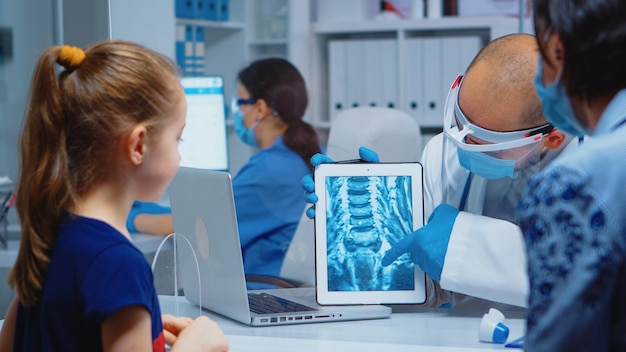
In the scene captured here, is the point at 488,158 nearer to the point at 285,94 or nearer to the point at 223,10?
the point at 285,94

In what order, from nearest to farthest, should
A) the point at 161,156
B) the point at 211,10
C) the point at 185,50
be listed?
the point at 161,156
the point at 185,50
the point at 211,10

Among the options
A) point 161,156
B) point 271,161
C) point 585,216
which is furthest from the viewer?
point 271,161

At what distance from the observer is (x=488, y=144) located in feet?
5.28

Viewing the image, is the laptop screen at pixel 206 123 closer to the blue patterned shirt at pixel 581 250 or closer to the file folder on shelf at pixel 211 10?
the file folder on shelf at pixel 211 10

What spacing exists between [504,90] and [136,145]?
0.82 m

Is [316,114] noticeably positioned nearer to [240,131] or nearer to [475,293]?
[240,131]

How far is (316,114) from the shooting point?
4633 millimetres

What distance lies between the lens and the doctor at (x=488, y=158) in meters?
1.62

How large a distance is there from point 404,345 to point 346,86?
3.07 meters

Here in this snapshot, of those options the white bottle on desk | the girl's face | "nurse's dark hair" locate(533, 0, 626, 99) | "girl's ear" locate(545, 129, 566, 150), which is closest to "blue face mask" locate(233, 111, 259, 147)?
the white bottle on desk

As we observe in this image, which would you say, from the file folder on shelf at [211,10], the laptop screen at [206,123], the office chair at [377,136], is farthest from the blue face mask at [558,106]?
the file folder on shelf at [211,10]

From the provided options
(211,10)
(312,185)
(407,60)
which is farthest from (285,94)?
(312,185)

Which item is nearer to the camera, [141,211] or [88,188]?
[88,188]

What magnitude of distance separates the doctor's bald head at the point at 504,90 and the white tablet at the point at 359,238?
162 millimetres
